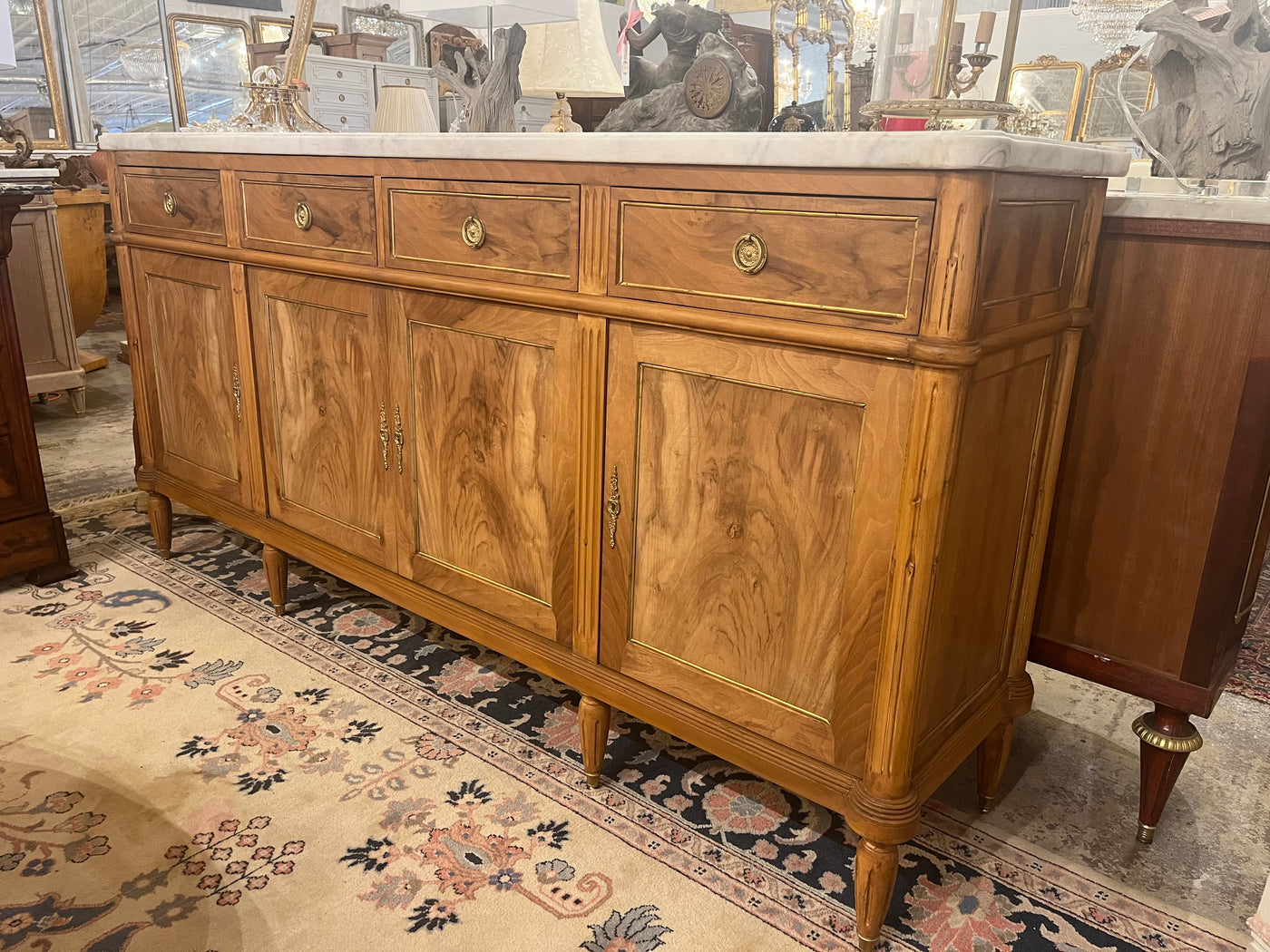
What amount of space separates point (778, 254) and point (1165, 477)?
0.76m

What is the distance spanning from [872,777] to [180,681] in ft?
4.85

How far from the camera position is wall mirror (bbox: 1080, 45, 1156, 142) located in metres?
2.68

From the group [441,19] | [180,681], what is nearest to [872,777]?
[180,681]

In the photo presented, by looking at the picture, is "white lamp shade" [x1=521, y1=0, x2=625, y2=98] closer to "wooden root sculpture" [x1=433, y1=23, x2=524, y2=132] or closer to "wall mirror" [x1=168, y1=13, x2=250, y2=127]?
"wooden root sculpture" [x1=433, y1=23, x2=524, y2=132]

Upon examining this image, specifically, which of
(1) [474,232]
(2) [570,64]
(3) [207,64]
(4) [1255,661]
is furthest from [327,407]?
(3) [207,64]

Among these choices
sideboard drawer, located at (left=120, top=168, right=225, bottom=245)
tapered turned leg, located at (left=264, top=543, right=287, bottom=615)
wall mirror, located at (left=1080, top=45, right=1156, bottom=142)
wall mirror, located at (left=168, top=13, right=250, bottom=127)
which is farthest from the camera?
wall mirror, located at (left=168, top=13, right=250, bottom=127)

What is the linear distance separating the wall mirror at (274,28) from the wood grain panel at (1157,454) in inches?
264

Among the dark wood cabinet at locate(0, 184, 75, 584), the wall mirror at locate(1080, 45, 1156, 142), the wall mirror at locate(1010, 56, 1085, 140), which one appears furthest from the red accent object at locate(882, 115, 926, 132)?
the dark wood cabinet at locate(0, 184, 75, 584)

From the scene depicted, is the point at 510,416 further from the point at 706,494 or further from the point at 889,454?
the point at 889,454

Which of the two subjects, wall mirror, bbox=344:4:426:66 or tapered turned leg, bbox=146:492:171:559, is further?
wall mirror, bbox=344:4:426:66

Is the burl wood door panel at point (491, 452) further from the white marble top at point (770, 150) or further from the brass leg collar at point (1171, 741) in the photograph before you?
the brass leg collar at point (1171, 741)

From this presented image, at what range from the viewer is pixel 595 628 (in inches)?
62.3

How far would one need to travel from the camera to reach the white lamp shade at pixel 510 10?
6.48 feet

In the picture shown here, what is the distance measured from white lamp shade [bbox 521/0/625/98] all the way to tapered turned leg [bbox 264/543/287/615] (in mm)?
1212
